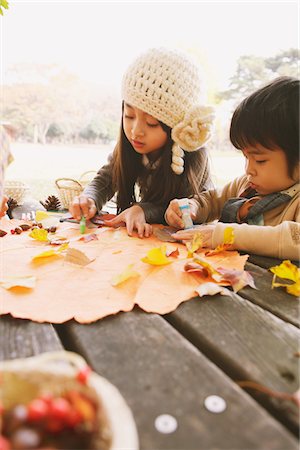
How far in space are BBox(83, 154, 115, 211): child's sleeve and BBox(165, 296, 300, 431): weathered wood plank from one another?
100cm

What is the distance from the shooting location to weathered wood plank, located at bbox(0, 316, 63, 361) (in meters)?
0.50

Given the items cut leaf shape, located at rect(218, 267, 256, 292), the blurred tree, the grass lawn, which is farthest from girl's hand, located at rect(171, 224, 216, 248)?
the blurred tree

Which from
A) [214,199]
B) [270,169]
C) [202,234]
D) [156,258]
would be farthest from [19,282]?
[214,199]

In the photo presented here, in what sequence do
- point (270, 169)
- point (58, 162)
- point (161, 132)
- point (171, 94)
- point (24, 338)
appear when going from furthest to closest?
point (58, 162), point (161, 132), point (171, 94), point (270, 169), point (24, 338)

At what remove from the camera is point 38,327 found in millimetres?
566

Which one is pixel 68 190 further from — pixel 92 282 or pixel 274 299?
pixel 274 299

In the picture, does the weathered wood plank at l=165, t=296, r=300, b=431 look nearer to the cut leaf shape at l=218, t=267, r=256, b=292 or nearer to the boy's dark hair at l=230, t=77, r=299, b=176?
the cut leaf shape at l=218, t=267, r=256, b=292

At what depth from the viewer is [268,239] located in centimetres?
96

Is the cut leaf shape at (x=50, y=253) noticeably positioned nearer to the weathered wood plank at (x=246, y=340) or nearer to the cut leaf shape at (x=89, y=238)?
the cut leaf shape at (x=89, y=238)

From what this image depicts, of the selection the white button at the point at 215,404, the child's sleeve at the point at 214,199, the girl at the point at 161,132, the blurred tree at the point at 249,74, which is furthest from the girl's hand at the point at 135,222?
the blurred tree at the point at 249,74

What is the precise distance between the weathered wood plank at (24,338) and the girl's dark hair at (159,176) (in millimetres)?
1041

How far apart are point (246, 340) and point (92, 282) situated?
34cm

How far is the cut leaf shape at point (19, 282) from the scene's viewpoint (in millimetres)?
705

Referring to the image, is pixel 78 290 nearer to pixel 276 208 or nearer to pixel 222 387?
pixel 222 387
